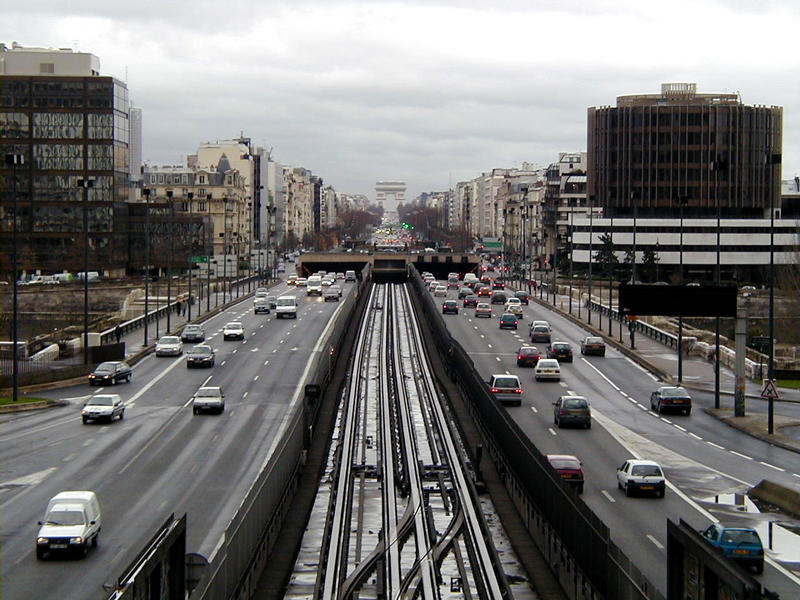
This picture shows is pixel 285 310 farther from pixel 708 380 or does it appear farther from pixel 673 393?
pixel 673 393

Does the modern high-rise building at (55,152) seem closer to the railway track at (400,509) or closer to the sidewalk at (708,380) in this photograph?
the sidewalk at (708,380)

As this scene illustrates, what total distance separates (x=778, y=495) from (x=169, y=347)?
41.9 meters

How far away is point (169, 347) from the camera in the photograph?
218ft

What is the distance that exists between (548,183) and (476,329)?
113 meters

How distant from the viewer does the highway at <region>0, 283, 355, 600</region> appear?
25203mm

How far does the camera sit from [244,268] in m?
158

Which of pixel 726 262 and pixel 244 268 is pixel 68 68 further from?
pixel 726 262

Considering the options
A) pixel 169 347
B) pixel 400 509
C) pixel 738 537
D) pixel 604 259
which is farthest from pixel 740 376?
pixel 604 259

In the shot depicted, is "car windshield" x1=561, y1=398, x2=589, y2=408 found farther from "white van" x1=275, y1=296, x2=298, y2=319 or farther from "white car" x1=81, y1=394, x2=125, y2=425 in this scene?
"white van" x1=275, y1=296, x2=298, y2=319

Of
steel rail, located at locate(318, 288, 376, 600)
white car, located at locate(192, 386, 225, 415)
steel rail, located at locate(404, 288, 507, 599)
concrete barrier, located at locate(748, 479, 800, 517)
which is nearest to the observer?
steel rail, located at locate(404, 288, 507, 599)

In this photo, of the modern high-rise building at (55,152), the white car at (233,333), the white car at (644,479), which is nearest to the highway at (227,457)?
the white car at (644,479)

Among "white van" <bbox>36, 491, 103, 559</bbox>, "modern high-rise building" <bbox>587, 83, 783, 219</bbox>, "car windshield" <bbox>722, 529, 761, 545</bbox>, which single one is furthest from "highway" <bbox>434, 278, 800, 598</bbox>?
"modern high-rise building" <bbox>587, 83, 783, 219</bbox>

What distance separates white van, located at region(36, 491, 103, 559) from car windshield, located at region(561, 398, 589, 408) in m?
22.1

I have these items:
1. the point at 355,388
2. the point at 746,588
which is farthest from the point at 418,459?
the point at 746,588
